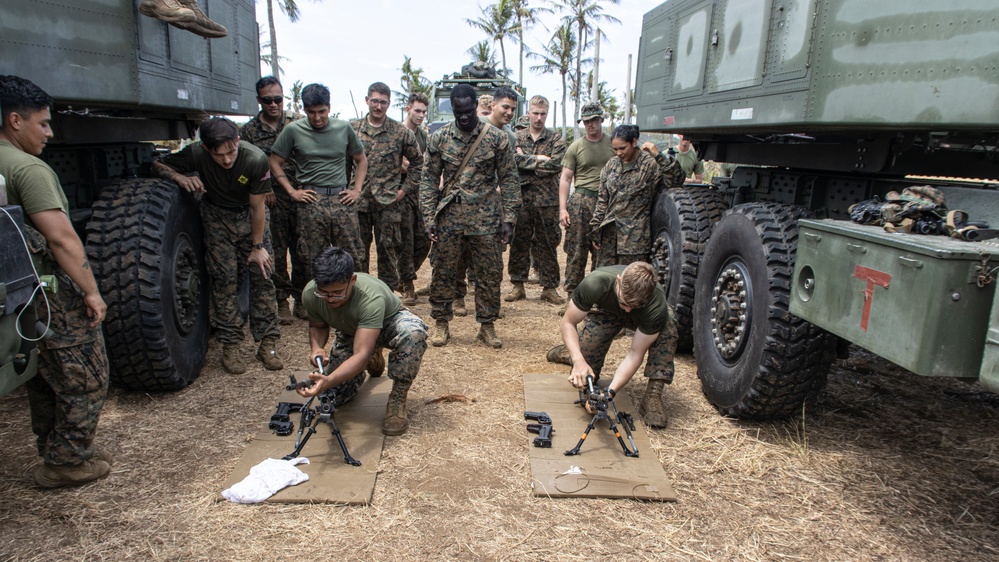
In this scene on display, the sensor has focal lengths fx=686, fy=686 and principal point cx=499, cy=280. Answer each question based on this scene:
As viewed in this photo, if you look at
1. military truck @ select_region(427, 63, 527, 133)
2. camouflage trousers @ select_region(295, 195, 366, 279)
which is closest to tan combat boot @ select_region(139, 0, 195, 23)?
camouflage trousers @ select_region(295, 195, 366, 279)

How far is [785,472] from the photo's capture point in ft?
10.7

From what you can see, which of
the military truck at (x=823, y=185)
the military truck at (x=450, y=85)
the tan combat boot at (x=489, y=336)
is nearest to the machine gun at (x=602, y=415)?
the military truck at (x=823, y=185)

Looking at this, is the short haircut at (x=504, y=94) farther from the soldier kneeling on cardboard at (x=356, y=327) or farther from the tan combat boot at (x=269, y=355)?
the tan combat boot at (x=269, y=355)

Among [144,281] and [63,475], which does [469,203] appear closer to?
[144,281]

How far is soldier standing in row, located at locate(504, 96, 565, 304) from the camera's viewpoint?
657 cm

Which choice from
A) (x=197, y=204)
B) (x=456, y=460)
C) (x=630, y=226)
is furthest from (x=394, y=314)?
(x=630, y=226)

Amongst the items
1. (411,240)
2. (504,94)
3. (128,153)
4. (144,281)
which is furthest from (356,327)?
(411,240)

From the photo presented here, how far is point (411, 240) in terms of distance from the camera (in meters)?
6.50

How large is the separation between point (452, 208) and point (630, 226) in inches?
56.8

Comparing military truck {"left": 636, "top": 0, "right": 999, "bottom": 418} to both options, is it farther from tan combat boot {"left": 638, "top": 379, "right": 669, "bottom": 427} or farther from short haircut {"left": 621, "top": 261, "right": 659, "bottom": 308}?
short haircut {"left": 621, "top": 261, "right": 659, "bottom": 308}

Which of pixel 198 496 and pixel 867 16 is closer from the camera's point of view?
pixel 867 16

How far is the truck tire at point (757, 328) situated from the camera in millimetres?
3303

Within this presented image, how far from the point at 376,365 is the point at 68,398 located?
5.81 feet

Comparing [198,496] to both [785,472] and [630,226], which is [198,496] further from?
[630,226]
